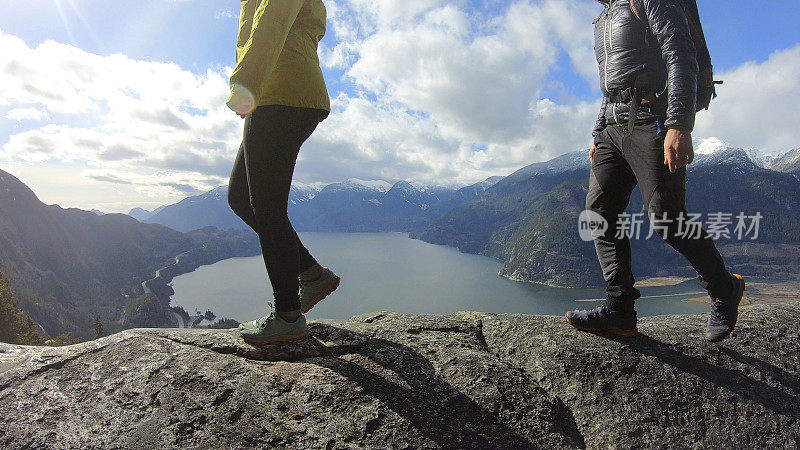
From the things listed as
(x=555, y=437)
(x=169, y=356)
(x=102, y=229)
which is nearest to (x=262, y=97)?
(x=169, y=356)

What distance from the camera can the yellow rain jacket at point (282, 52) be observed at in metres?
2.05

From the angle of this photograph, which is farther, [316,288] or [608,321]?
[316,288]

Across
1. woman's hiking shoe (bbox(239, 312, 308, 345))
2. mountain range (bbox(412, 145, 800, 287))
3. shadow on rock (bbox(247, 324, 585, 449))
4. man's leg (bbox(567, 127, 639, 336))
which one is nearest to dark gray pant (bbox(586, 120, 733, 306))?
man's leg (bbox(567, 127, 639, 336))

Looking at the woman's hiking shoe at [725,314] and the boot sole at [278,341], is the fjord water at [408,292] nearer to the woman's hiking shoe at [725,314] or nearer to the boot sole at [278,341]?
the woman's hiking shoe at [725,314]

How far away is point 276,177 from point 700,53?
9.19 ft

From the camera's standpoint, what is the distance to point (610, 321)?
268 cm

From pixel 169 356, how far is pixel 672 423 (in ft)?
9.28

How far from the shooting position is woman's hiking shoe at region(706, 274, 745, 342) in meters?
2.51

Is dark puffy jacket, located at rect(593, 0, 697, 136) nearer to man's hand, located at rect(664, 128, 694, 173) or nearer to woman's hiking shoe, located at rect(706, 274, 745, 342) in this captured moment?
man's hand, located at rect(664, 128, 694, 173)

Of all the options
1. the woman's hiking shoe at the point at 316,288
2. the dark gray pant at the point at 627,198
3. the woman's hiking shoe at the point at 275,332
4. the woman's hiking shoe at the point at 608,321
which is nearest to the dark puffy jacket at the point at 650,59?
the dark gray pant at the point at 627,198

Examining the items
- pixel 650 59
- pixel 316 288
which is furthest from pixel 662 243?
pixel 316 288

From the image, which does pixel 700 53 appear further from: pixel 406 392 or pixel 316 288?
pixel 316 288

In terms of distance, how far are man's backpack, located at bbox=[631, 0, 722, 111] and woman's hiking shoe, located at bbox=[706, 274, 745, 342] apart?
1.20 metres

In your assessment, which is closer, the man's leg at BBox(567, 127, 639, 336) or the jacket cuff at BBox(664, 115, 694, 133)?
the jacket cuff at BBox(664, 115, 694, 133)
